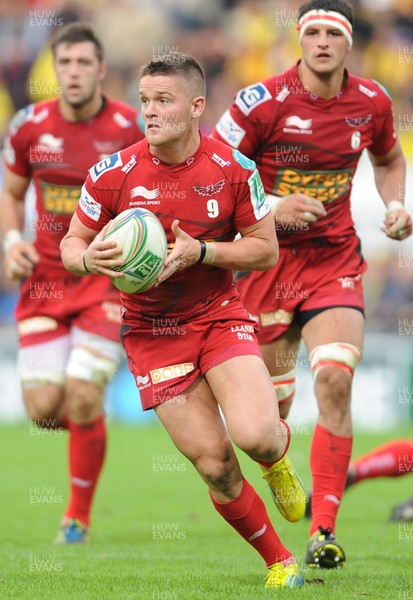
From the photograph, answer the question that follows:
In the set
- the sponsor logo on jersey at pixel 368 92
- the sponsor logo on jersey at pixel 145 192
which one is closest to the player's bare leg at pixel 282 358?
the sponsor logo on jersey at pixel 368 92

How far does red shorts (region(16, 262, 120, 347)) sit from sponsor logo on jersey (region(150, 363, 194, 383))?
2.32 meters

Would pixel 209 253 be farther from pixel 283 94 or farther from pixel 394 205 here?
pixel 394 205

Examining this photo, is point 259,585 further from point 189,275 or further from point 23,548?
point 23,548

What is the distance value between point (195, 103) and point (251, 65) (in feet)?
43.9

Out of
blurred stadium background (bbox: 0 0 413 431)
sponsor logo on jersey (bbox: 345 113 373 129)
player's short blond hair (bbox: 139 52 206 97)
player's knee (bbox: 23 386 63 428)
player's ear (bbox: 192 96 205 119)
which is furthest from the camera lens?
blurred stadium background (bbox: 0 0 413 431)

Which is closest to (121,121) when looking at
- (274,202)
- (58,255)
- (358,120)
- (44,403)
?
(58,255)

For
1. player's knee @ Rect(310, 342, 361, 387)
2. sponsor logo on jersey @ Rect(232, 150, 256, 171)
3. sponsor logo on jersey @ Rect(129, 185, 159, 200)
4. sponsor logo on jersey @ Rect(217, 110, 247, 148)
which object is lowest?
player's knee @ Rect(310, 342, 361, 387)

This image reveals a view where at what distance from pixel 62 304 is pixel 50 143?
46.1 inches

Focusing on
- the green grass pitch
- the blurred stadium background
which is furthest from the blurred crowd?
the green grass pitch

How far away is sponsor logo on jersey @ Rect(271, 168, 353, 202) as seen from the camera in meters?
7.00

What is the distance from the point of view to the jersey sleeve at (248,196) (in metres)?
5.71

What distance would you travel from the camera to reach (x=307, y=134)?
6.93 metres

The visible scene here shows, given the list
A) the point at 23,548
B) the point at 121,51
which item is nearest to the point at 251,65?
the point at 121,51

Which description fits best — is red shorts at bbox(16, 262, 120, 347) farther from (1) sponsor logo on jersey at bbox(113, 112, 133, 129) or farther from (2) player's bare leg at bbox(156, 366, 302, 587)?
(2) player's bare leg at bbox(156, 366, 302, 587)
